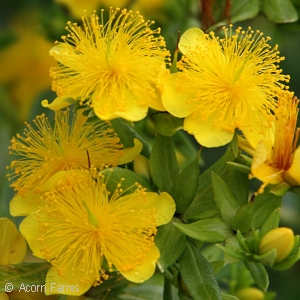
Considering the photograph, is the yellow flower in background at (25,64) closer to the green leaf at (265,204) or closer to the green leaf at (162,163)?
the green leaf at (162,163)

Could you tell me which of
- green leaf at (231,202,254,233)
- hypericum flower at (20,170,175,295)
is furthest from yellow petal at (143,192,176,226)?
green leaf at (231,202,254,233)

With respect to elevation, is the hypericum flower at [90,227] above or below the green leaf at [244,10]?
below

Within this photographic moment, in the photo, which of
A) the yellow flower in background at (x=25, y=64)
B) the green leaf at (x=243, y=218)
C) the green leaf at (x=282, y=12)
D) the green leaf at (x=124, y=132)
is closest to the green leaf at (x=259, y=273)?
the green leaf at (x=243, y=218)

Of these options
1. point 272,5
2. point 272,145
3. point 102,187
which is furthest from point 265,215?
point 272,5

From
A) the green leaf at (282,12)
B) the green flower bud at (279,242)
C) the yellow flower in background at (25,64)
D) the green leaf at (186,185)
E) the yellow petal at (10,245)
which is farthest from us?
the yellow flower in background at (25,64)

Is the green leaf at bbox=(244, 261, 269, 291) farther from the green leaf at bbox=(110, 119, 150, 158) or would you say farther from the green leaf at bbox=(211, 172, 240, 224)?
the green leaf at bbox=(110, 119, 150, 158)

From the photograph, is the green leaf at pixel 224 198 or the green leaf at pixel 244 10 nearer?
the green leaf at pixel 224 198

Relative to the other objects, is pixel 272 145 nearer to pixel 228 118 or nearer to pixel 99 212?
pixel 228 118

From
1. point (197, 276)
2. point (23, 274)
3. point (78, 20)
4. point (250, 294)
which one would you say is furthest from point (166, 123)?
point (78, 20)
